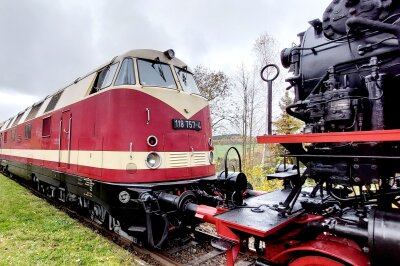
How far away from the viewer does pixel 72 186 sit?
6668mm

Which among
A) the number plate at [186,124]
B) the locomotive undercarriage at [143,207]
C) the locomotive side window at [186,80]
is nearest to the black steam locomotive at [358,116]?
the locomotive undercarriage at [143,207]

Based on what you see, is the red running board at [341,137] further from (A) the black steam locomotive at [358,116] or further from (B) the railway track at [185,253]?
(B) the railway track at [185,253]

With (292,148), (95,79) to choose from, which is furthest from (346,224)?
(95,79)

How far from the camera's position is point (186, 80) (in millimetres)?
6559

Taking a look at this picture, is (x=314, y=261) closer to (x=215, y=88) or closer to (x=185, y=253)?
(x=185, y=253)

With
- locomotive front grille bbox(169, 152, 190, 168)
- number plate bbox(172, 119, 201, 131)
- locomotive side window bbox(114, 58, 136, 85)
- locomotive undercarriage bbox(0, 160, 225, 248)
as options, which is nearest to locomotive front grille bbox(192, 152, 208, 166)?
locomotive front grille bbox(169, 152, 190, 168)

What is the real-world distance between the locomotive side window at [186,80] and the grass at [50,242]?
3520 mm

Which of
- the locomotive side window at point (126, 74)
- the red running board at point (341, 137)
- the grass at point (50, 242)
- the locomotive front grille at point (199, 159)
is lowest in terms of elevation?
the grass at point (50, 242)

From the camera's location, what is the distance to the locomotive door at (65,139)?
6988 mm

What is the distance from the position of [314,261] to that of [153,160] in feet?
10.4

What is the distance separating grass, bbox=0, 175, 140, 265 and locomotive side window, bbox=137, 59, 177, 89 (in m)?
3.12

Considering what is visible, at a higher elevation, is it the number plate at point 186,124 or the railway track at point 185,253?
the number plate at point 186,124

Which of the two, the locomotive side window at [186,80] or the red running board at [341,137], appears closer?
the red running board at [341,137]

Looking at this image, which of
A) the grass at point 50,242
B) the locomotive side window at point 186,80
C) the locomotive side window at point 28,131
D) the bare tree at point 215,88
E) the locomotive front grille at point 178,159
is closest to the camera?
the grass at point 50,242
